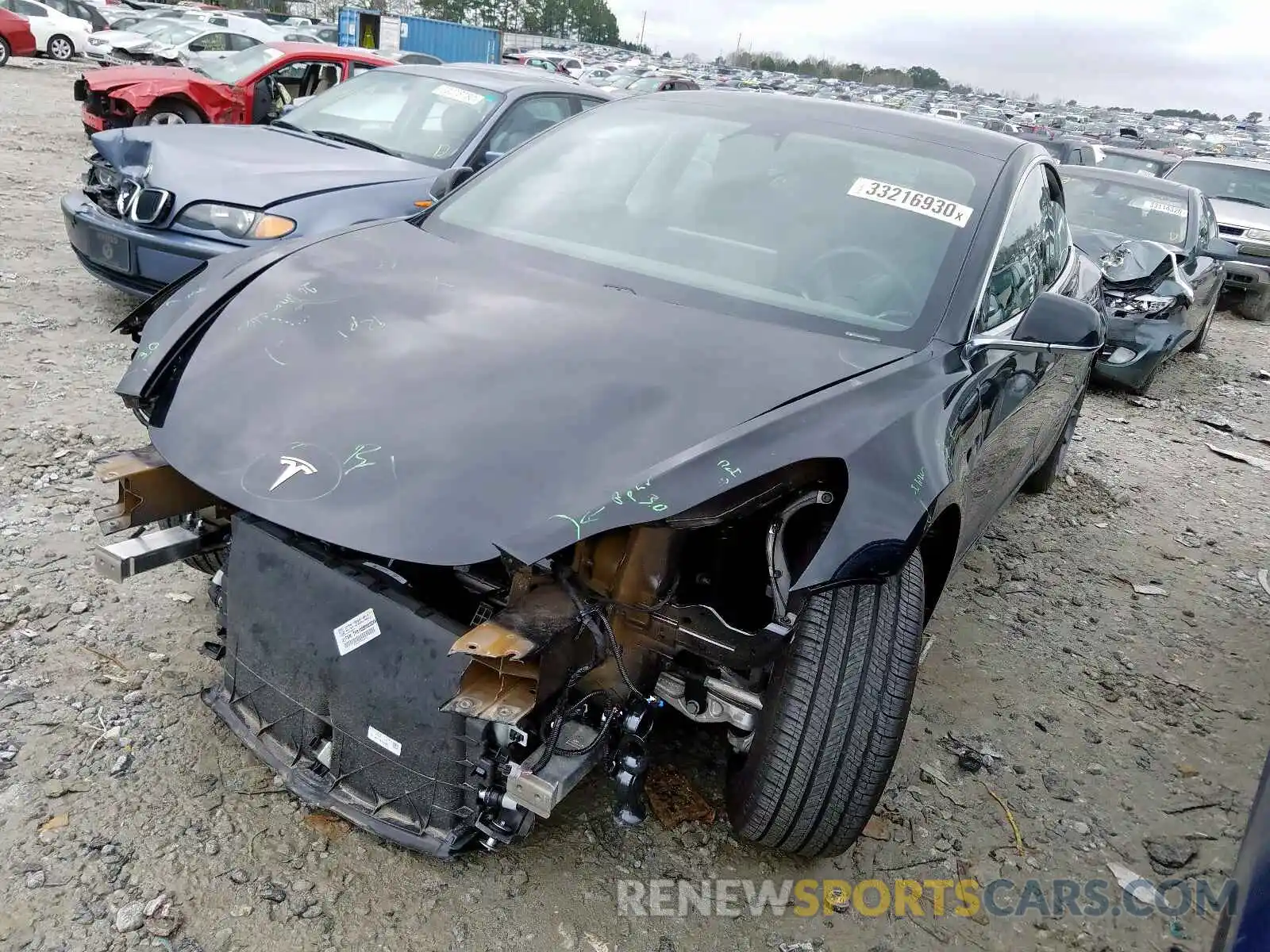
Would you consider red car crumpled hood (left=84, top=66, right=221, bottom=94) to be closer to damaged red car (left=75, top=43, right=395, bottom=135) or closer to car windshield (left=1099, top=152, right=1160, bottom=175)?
damaged red car (left=75, top=43, right=395, bottom=135)

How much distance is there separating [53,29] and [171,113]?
1744 centimetres

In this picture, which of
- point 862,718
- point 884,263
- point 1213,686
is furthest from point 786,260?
point 1213,686

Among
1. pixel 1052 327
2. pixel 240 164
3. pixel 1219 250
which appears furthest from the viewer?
pixel 1219 250

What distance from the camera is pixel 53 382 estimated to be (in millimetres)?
4379

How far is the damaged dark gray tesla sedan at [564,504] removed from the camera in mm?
1852

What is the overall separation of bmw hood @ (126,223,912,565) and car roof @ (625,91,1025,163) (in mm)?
1040

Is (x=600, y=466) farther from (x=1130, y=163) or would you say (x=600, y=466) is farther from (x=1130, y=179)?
(x=1130, y=163)

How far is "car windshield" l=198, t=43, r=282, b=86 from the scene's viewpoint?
30.2 feet

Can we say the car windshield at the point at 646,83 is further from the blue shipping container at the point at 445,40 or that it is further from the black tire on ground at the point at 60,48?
the black tire on ground at the point at 60,48

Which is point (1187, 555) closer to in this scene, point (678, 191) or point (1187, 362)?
point (678, 191)

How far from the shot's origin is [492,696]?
178 cm

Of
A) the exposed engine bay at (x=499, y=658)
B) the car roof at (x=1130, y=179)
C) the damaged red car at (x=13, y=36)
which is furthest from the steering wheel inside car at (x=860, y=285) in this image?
the damaged red car at (x=13, y=36)

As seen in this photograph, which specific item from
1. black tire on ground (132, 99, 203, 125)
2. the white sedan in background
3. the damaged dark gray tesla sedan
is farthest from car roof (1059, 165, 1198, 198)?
the white sedan in background

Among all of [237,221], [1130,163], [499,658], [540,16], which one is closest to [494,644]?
[499,658]
